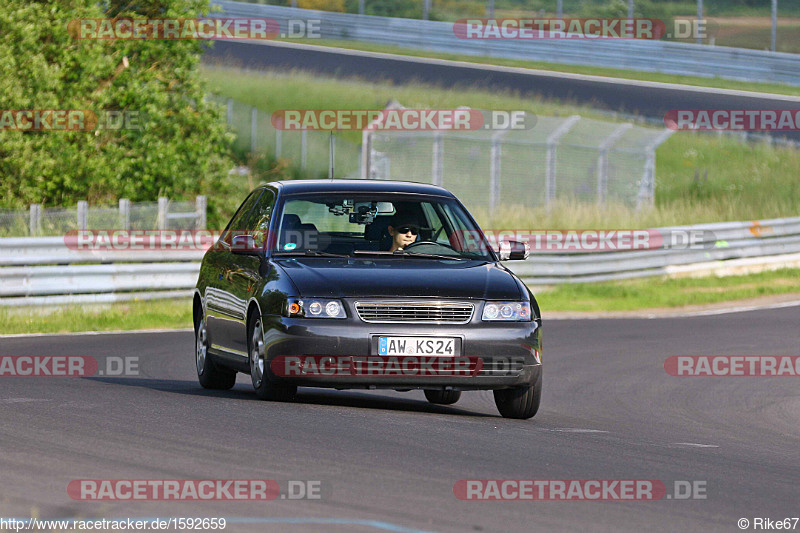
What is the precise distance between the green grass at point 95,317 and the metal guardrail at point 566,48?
25473 millimetres

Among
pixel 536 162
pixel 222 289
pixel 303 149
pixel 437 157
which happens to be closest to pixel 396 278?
pixel 222 289

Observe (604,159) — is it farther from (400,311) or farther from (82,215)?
(400,311)

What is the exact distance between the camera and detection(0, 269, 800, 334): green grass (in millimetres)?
18172

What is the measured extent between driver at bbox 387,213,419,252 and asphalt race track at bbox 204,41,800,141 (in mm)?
28077

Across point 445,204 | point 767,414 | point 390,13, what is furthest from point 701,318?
point 390,13

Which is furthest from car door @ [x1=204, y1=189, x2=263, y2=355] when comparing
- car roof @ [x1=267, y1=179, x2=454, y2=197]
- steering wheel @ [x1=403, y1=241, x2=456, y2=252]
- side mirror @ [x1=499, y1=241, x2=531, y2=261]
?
side mirror @ [x1=499, y1=241, x2=531, y2=261]

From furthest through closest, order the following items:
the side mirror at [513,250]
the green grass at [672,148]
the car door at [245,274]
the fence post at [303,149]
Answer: the green grass at [672,148]
the fence post at [303,149]
the side mirror at [513,250]
the car door at [245,274]

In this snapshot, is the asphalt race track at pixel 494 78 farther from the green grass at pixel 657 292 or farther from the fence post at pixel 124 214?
the fence post at pixel 124 214

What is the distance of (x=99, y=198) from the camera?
27141mm

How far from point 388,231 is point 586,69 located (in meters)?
35.1

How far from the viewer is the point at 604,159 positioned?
105 feet

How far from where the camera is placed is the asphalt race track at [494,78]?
39.8m

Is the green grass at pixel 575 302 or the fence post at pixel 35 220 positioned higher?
the fence post at pixel 35 220

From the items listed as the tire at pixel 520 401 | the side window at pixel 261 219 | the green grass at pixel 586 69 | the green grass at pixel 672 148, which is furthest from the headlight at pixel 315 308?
the green grass at pixel 586 69
